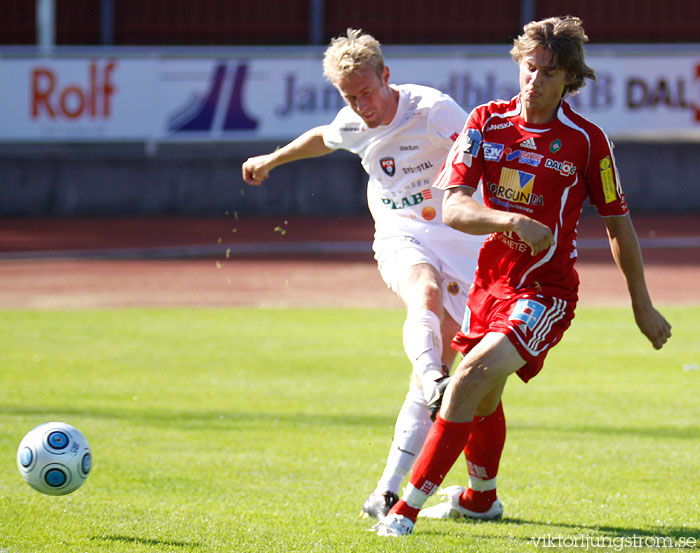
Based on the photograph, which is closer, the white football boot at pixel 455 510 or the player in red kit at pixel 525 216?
the player in red kit at pixel 525 216

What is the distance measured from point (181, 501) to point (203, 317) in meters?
7.42

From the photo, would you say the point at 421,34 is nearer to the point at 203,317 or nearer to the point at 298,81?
the point at 298,81

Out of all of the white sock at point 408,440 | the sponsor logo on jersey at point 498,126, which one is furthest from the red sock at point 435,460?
the sponsor logo on jersey at point 498,126

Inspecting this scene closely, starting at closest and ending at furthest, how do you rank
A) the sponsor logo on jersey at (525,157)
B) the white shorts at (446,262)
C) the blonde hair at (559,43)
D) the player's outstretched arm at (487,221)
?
1. the player's outstretched arm at (487,221)
2. the blonde hair at (559,43)
3. the sponsor logo on jersey at (525,157)
4. the white shorts at (446,262)

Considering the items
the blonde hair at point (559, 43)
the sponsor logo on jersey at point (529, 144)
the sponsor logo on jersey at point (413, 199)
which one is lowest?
the sponsor logo on jersey at point (413, 199)

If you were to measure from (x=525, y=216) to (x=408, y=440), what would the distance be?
135 centimetres

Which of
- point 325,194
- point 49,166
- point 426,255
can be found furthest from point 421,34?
point 426,255

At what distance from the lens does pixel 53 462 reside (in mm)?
5027

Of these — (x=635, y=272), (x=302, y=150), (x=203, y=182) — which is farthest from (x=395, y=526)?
(x=203, y=182)

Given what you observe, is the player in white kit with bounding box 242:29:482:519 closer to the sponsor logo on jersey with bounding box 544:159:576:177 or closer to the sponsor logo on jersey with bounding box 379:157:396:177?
the sponsor logo on jersey with bounding box 379:157:396:177

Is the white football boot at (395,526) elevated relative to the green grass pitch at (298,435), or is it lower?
elevated

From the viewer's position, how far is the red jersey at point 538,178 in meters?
4.59

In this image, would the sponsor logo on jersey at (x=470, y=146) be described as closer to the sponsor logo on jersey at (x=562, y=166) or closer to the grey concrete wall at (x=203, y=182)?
the sponsor logo on jersey at (x=562, y=166)

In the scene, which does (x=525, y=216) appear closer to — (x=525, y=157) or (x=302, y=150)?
(x=525, y=157)
